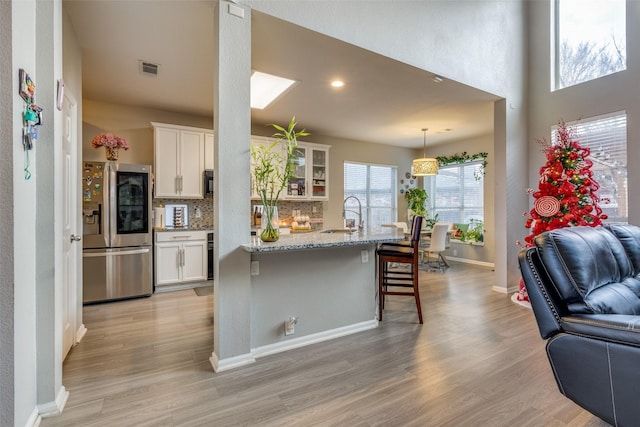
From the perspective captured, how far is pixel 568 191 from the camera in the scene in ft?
10.8

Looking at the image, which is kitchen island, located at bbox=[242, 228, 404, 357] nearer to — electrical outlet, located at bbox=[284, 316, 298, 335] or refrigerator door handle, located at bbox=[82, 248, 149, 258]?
electrical outlet, located at bbox=[284, 316, 298, 335]

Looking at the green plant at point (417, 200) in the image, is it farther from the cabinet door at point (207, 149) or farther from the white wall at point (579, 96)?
the cabinet door at point (207, 149)

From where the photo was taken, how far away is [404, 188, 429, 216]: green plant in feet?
23.4

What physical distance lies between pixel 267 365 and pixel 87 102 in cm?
434

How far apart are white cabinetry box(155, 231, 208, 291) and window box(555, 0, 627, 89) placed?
5505 millimetres

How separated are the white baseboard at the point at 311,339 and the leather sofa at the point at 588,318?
1560mm

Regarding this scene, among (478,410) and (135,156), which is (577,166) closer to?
(478,410)

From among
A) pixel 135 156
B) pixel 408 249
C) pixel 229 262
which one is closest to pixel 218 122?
pixel 229 262

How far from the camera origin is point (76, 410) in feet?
5.69

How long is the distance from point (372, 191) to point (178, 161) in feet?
13.5

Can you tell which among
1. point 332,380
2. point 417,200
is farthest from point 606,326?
point 417,200

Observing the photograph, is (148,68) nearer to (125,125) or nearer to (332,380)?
(125,125)

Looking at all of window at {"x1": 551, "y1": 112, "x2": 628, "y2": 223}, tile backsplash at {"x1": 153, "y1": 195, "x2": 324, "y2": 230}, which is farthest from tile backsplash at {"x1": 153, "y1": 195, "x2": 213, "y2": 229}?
window at {"x1": 551, "y1": 112, "x2": 628, "y2": 223}

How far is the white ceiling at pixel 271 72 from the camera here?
99.2 inches
